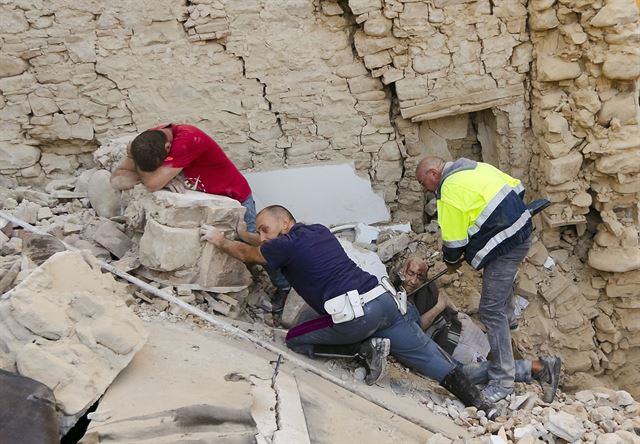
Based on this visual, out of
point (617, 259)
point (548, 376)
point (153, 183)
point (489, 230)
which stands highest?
point (153, 183)

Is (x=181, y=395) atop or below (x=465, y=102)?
below

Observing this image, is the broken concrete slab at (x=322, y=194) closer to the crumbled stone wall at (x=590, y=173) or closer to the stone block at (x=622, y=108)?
the crumbled stone wall at (x=590, y=173)

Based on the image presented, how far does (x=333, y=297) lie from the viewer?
16.7ft

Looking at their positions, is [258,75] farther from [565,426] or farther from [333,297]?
[565,426]

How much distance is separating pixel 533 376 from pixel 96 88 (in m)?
4.39

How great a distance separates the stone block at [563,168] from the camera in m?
6.68

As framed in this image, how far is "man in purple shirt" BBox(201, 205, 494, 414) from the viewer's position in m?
5.07

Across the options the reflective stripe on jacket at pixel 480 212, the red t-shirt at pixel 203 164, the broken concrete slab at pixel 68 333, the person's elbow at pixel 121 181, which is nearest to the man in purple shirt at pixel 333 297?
the red t-shirt at pixel 203 164

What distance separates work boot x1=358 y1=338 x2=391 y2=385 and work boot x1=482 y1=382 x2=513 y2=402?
0.81 metres

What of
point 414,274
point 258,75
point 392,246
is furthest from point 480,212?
point 258,75

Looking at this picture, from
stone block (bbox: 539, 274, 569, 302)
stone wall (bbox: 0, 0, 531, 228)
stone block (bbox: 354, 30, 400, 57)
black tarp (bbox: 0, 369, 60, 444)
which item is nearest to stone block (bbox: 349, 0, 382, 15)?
stone wall (bbox: 0, 0, 531, 228)

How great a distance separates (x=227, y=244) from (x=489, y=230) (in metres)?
1.90

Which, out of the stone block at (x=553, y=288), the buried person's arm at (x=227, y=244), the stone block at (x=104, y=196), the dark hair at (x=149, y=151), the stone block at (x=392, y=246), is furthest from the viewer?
the stone block at (x=553, y=288)

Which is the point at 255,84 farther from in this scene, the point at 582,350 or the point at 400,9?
the point at 582,350
